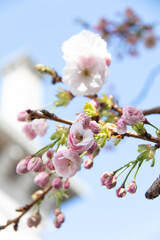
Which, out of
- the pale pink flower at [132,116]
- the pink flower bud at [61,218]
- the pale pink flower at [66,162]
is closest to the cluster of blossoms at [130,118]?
the pale pink flower at [132,116]

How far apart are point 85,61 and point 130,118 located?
0.84 ft

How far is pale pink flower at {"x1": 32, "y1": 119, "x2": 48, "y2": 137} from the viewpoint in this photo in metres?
1.16

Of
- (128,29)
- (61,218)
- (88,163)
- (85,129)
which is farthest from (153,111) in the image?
(128,29)

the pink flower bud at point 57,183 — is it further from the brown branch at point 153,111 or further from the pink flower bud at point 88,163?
the brown branch at point 153,111

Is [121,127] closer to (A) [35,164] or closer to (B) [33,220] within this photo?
(A) [35,164]

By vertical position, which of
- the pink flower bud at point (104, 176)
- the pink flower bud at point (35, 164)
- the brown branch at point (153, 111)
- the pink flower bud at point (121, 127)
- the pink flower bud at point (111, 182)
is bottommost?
the pink flower bud at point (111, 182)

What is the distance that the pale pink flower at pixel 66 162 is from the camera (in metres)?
0.87

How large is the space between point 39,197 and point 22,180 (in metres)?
12.8

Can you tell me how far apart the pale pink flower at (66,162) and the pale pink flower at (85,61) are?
0.78ft

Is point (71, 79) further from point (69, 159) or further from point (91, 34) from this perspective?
point (69, 159)

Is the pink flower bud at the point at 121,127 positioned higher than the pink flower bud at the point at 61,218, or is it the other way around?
the pink flower bud at the point at 121,127

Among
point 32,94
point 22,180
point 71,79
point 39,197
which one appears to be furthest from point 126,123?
point 32,94

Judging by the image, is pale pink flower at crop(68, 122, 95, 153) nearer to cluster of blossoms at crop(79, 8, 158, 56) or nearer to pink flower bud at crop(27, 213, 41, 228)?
pink flower bud at crop(27, 213, 41, 228)

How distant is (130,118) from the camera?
2.85 feet
